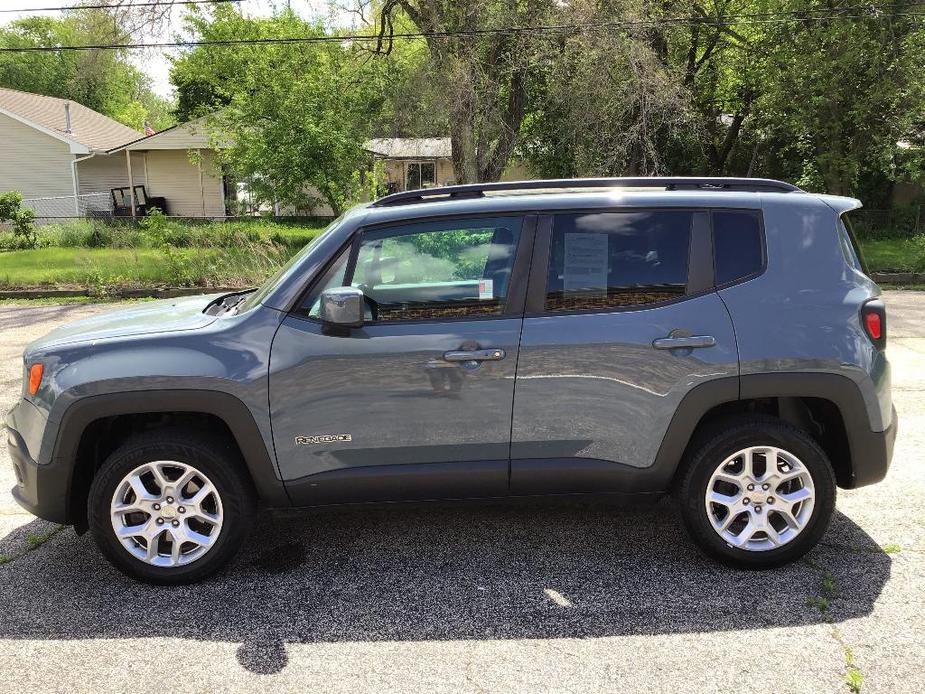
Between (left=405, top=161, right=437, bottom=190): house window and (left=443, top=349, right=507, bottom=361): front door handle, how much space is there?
3491 cm

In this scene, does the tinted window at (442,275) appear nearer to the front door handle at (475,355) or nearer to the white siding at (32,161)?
the front door handle at (475,355)

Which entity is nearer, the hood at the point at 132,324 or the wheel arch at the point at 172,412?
the wheel arch at the point at 172,412

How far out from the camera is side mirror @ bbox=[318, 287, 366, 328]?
3506mm

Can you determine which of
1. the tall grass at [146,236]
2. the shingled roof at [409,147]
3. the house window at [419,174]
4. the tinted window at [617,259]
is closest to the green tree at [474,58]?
the shingled roof at [409,147]

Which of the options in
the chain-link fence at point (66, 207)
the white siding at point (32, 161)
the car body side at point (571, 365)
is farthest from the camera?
the white siding at point (32, 161)

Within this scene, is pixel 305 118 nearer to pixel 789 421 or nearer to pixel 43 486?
pixel 43 486

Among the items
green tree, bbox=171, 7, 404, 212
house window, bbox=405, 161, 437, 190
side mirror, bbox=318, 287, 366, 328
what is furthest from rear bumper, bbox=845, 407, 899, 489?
house window, bbox=405, 161, 437, 190

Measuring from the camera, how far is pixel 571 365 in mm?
3676

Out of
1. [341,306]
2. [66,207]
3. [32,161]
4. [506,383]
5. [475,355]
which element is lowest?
[506,383]

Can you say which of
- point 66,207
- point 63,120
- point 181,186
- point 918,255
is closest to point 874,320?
point 918,255

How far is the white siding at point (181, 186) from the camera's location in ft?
114

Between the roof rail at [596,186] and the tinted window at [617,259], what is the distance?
35 centimetres

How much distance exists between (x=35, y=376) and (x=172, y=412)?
665 millimetres

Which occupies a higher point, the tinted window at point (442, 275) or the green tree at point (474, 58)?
the green tree at point (474, 58)
